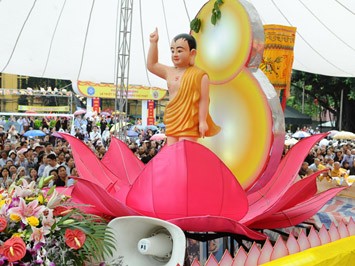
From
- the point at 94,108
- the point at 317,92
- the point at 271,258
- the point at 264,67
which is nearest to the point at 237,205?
the point at 271,258

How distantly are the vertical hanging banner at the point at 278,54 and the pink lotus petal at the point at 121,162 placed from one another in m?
2.65

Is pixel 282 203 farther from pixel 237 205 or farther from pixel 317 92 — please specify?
pixel 317 92

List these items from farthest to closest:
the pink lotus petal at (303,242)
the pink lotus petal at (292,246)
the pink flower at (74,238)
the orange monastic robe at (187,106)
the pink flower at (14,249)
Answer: the orange monastic robe at (187,106) < the pink lotus petal at (303,242) < the pink lotus petal at (292,246) < the pink flower at (74,238) < the pink flower at (14,249)

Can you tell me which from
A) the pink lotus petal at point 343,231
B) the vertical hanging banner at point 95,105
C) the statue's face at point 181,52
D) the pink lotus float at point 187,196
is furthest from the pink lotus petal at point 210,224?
the vertical hanging banner at point 95,105

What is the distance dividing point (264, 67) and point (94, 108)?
2217 centimetres

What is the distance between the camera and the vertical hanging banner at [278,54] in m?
6.65

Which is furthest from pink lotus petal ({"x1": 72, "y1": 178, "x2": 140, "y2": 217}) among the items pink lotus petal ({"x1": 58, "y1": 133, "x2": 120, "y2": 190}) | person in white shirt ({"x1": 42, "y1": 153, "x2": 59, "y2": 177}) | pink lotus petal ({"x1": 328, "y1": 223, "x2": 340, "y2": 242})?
person in white shirt ({"x1": 42, "y1": 153, "x2": 59, "y2": 177})

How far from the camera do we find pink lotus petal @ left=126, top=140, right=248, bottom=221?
3.38m

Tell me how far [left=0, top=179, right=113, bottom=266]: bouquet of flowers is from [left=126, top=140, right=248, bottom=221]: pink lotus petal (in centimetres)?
57

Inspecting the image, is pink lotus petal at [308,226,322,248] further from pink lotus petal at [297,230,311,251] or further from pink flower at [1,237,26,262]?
pink flower at [1,237,26,262]

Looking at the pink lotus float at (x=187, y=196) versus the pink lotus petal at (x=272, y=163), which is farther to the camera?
the pink lotus petal at (x=272, y=163)

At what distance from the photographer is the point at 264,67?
684 cm

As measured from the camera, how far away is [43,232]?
262 centimetres

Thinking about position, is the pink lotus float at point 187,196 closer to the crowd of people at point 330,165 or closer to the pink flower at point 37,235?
the pink flower at point 37,235
